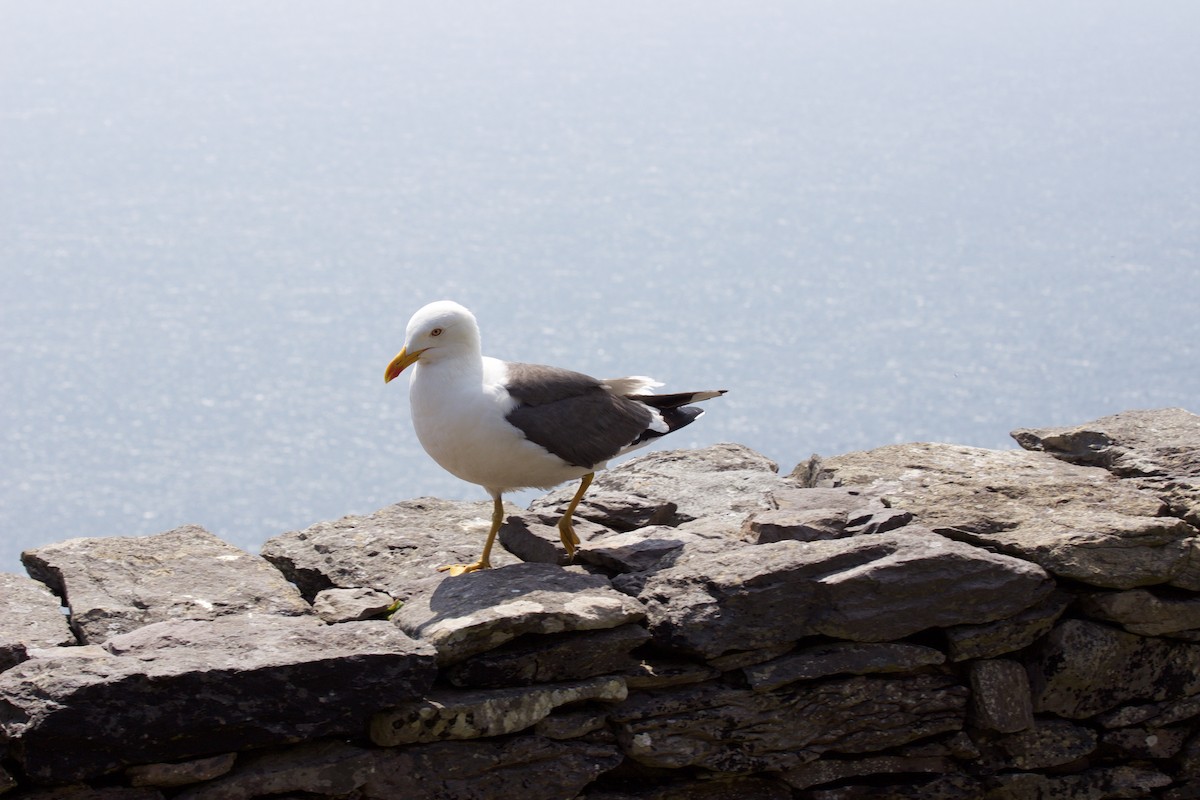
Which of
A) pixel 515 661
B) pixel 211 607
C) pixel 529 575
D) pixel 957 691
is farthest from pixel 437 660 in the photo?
pixel 957 691

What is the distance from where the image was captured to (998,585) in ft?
19.3

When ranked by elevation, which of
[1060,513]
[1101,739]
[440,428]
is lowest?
[1101,739]

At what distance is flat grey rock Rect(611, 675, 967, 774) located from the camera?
5.61 metres

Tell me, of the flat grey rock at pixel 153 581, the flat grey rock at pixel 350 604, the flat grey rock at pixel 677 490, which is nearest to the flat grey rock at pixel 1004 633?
the flat grey rock at pixel 677 490

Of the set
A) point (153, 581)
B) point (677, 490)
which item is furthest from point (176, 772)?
point (677, 490)

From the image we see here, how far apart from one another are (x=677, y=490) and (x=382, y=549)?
169 cm

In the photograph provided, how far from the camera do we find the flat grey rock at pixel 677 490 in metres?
7.05

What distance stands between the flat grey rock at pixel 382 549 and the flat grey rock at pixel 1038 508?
1967 millimetres

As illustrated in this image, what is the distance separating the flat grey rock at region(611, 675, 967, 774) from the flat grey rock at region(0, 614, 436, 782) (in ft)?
3.23

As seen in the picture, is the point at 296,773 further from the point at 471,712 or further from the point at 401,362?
the point at 401,362

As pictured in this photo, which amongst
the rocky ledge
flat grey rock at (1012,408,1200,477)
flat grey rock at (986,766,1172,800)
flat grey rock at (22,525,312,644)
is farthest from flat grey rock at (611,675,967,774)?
flat grey rock at (1012,408,1200,477)

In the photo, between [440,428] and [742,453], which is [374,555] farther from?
[742,453]

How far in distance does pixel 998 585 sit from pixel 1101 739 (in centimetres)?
99

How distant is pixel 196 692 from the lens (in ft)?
16.1
